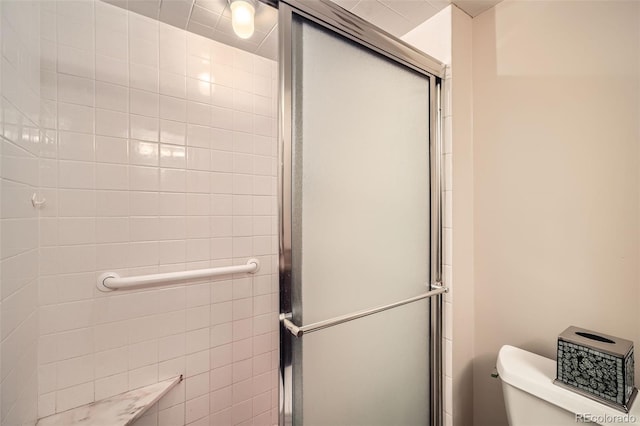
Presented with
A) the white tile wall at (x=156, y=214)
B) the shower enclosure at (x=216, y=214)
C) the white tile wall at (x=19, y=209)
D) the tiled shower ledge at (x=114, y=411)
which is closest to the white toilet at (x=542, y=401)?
the shower enclosure at (x=216, y=214)

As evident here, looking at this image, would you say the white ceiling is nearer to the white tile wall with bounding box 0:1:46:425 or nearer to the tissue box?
the white tile wall with bounding box 0:1:46:425

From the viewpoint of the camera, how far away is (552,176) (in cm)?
95

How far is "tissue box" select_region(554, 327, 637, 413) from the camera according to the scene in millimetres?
674

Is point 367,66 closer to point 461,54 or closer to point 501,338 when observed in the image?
point 461,54

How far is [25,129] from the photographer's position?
812 mm

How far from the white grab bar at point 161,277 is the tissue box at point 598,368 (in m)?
1.22

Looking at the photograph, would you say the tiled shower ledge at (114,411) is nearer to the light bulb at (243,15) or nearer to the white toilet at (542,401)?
the white toilet at (542,401)

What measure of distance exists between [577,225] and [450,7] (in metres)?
0.98

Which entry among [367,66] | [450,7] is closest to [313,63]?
[367,66]

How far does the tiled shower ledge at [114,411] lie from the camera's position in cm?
93

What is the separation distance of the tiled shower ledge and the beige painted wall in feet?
4.57

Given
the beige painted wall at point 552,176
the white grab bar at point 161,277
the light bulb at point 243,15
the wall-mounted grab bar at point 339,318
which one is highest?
the light bulb at point 243,15
